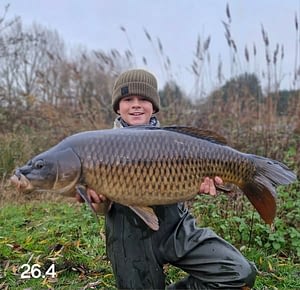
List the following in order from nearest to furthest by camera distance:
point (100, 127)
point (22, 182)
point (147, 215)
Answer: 1. point (22, 182)
2. point (147, 215)
3. point (100, 127)

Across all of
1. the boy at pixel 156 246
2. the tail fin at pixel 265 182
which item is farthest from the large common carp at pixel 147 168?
the boy at pixel 156 246

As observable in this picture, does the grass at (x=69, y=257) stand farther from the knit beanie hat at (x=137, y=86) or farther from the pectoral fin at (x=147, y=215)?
the knit beanie hat at (x=137, y=86)

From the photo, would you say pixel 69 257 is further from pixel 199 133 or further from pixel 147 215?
pixel 199 133

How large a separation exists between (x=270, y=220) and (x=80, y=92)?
546cm

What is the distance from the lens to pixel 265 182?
214cm

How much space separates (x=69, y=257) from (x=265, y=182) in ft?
5.43

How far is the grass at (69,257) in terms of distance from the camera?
9.58ft

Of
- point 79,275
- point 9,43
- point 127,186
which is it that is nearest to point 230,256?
point 127,186

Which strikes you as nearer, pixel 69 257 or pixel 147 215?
pixel 147 215

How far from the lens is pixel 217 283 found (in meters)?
2.25

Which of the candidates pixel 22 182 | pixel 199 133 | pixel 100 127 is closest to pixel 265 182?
pixel 199 133

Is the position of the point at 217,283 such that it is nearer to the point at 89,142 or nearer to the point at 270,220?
the point at 270,220

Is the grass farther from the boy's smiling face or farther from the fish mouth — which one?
the fish mouth

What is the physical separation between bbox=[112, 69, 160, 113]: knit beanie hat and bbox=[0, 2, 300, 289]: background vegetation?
1.17 metres
